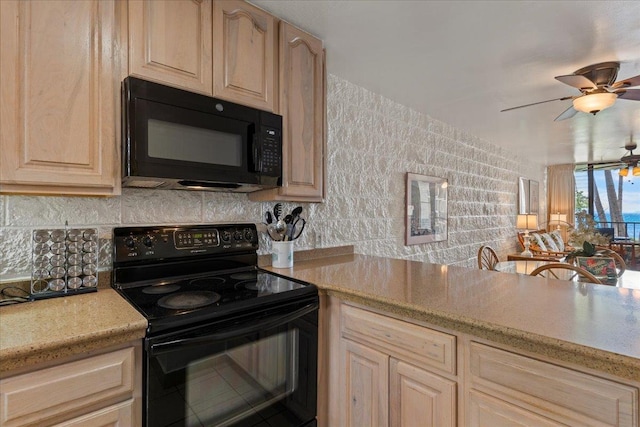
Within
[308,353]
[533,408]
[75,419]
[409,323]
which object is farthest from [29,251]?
[533,408]

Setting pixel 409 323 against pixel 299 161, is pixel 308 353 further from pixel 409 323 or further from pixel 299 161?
pixel 299 161

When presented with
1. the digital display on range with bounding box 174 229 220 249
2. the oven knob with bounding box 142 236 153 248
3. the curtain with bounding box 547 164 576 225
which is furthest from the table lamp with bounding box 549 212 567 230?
the oven knob with bounding box 142 236 153 248

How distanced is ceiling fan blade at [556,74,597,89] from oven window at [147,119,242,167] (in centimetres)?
212

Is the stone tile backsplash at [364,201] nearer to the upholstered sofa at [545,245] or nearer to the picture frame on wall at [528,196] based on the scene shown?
A: the upholstered sofa at [545,245]

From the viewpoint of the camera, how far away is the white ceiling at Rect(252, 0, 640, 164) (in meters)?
1.66

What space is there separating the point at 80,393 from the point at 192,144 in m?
0.90

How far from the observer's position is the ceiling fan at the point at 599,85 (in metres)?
2.21

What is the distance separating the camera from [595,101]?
2.36m

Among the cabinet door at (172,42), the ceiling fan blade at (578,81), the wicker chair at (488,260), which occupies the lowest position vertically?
the wicker chair at (488,260)

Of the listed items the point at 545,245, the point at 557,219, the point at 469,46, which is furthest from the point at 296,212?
the point at 557,219

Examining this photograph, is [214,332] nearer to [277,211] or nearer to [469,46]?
[277,211]

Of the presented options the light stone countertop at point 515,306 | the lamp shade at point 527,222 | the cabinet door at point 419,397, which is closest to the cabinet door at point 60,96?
the light stone countertop at point 515,306

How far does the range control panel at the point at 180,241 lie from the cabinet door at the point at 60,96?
29cm

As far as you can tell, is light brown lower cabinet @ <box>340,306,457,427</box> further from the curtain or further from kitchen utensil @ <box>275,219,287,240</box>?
the curtain
